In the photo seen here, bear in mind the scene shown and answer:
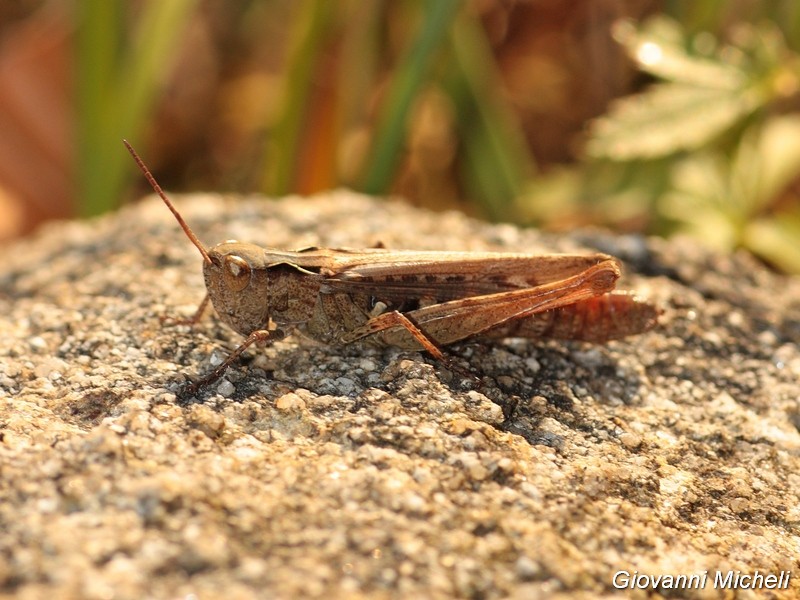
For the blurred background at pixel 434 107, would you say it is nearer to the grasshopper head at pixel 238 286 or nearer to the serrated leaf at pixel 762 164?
the serrated leaf at pixel 762 164

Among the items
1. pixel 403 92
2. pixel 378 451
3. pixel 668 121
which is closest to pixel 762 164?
pixel 668 121

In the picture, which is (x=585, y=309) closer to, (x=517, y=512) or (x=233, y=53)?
(x=517, y=512)

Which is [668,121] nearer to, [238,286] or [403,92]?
[403,92]

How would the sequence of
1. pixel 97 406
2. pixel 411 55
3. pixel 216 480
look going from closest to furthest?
pixel 216 480 → pixel 97 406 → pixel 411 55

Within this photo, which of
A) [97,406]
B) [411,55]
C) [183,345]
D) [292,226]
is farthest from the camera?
[411,55]

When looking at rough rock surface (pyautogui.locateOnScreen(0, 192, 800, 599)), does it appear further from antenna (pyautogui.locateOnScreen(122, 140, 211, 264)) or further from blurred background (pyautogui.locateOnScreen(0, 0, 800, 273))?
blurred background (pyautogui.locateOnScreen(0, 0, 800, 273))


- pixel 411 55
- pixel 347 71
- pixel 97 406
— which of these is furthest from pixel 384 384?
pixel 347 71

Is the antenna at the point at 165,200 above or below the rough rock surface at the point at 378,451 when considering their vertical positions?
above

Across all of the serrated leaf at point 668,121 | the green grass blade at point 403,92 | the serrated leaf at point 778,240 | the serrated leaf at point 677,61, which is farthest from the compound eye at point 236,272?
the serrated leaf at point 778,240
